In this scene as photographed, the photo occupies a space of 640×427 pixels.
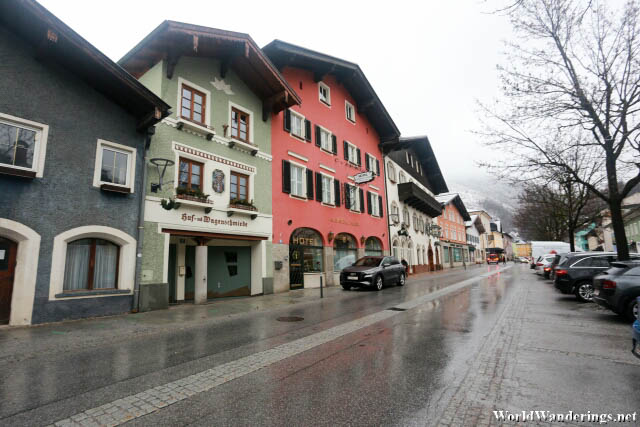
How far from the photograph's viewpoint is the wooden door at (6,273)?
763cm

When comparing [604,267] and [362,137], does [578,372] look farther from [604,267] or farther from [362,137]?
[362,137]

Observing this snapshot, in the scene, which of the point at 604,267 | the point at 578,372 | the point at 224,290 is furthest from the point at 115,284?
the point at 604,267

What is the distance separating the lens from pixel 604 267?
10891mm

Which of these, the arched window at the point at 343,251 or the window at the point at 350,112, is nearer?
the arched window at the point at 343,251

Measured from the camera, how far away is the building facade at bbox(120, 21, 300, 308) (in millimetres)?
10977

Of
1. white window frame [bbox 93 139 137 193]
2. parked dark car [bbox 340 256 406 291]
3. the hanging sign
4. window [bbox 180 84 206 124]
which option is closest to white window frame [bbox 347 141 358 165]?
the hanging sign

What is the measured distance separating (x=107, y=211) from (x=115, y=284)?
7.24 ft

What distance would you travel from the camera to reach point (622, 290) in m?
7.23

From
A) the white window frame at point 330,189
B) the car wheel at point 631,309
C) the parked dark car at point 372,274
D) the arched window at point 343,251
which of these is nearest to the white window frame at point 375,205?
the arched window at point 343,251

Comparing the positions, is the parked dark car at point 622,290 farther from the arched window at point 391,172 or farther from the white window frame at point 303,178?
the arched window at point 391,172

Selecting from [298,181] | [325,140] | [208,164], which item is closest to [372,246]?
[325,140]

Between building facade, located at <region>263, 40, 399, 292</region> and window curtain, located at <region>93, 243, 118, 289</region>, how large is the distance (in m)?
6.70

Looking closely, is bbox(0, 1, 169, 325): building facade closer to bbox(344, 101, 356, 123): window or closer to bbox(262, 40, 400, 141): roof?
bbox(262, 40, 400, 141): roof

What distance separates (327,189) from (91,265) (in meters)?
12.9
